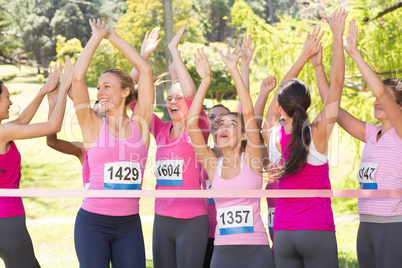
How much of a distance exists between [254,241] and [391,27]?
572cm

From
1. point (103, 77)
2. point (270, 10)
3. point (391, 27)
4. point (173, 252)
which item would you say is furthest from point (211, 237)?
point (270, 10)

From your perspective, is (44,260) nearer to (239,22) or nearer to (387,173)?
(239,22)

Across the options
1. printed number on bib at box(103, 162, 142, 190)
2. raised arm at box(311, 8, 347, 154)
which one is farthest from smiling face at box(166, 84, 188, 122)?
raised arm at box(311, 8, 347, 154)

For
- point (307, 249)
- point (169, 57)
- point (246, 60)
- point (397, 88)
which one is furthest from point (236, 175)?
point (169, 57)

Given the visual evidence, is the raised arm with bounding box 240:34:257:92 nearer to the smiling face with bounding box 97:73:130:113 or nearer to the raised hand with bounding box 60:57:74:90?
the smiling face with bounding box 97:73:130:113

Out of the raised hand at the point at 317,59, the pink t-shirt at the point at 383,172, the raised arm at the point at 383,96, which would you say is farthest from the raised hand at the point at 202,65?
the pink t-shirt at the point at 383,172

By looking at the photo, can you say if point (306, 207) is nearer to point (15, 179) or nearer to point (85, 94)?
point (85, 94)

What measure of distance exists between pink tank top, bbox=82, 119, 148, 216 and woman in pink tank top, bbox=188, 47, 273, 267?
1.46ft

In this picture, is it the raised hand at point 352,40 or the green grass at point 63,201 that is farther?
the green grass at point 63,201

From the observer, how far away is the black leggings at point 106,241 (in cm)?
335

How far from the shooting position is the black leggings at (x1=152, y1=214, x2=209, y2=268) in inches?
150

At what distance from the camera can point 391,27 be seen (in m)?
7.97

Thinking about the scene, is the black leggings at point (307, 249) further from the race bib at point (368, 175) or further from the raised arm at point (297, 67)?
the raised arm at point (297, 67)

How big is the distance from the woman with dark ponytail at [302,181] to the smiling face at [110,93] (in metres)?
1.08
